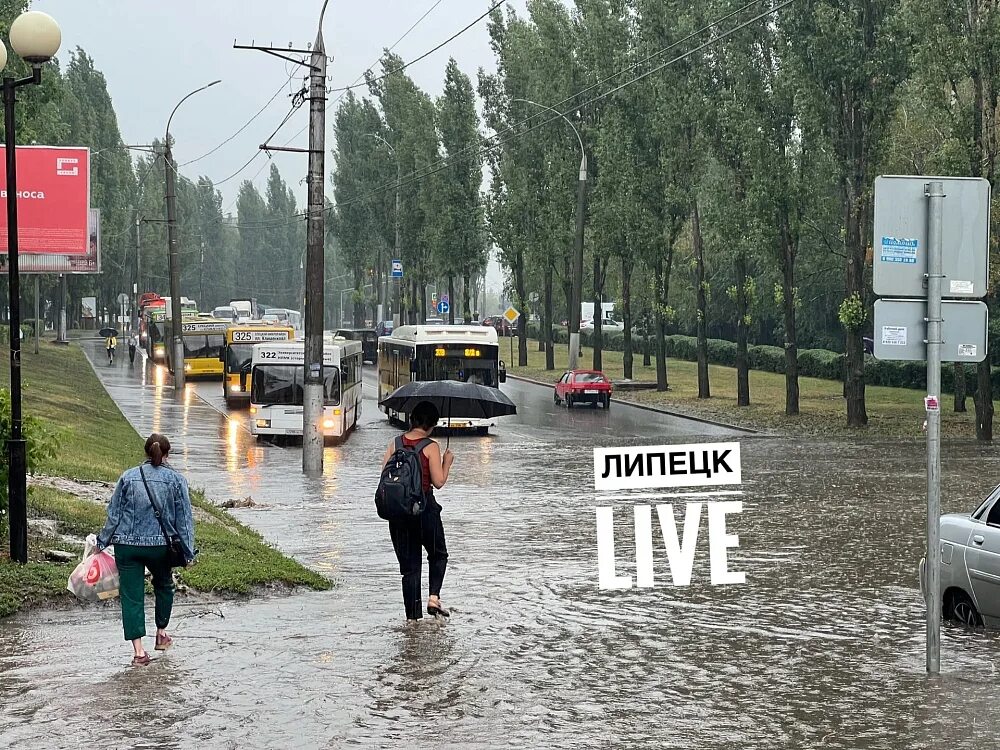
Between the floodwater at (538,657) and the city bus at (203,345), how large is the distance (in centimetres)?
4696

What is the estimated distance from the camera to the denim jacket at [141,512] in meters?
10.3

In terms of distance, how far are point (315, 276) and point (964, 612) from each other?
65.0ft

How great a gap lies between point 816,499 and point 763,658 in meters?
12.8

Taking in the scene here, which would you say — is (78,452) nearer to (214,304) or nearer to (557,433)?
(557,433)

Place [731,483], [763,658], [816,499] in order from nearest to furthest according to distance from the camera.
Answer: [763,658], [816,499], [731,483]

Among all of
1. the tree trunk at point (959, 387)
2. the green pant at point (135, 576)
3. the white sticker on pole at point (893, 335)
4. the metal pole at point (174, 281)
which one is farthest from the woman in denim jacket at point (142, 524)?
the metal pole at point (174, 281)

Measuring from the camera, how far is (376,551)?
17297mm

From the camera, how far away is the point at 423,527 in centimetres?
1165

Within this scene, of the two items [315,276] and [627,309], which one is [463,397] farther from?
[627,309]

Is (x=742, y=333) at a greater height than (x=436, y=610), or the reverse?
(x=742, y=333)

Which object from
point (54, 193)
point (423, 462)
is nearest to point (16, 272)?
point (423, 462)

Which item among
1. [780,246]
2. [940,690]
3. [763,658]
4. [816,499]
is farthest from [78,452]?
[780,246]

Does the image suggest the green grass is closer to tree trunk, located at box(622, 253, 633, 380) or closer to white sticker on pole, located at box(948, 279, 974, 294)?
tree trunk, located at box(622, 253, 633, 380)

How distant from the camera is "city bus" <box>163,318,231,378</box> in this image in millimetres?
66812
